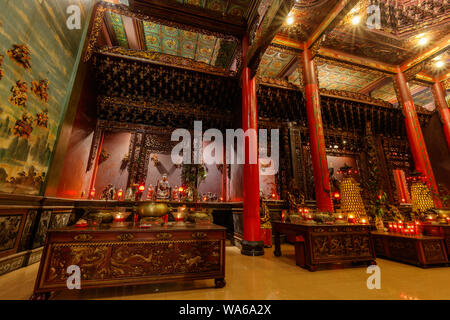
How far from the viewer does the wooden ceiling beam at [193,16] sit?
473 cm

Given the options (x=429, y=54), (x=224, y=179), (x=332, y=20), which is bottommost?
(x=224, y=179)

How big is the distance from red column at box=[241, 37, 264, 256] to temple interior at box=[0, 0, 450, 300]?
35mm

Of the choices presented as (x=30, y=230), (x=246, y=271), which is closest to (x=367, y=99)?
(x=246, y=271)

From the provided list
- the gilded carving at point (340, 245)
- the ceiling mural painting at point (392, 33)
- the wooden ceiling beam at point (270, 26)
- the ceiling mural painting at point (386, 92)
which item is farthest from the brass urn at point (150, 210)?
the ceiling mural painting at point (386, 92)

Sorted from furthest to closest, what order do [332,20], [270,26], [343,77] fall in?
1. [343,77]
2. [332,20]
3. [270,26]

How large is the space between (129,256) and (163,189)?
4.11 meters

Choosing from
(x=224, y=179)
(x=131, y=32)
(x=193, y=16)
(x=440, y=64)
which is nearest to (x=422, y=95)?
(x=440, y=64)

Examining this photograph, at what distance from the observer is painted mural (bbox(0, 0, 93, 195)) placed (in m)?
2.25

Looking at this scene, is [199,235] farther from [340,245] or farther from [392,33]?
[392,33]

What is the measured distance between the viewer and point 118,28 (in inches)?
218

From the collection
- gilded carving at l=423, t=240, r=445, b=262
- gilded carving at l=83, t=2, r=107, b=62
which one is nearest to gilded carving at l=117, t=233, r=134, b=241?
gilded carving at l=423, t=240, r=445, b=262

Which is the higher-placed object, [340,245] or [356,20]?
[356,20]

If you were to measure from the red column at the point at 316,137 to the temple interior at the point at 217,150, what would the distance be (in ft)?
0.16
